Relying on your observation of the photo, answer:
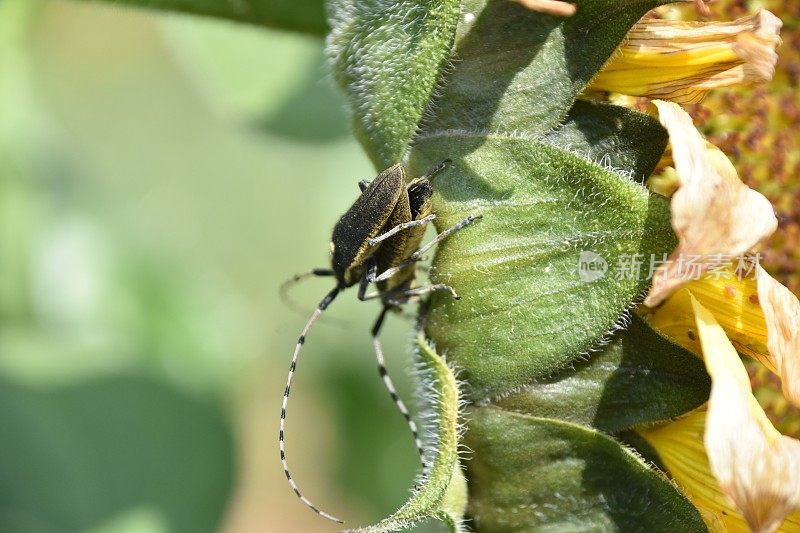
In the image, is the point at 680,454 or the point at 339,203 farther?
the point at 339,203

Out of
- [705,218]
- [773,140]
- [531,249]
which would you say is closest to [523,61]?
[531,249]

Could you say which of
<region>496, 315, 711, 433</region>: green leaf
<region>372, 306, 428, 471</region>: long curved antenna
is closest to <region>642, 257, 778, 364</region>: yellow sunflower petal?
<region>496, 315, 711, 433</region>: green leaf

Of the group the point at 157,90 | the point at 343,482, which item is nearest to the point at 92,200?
the point at 343,482

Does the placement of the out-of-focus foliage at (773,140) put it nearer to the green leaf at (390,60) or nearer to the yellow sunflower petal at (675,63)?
the yellow sunflower petal at (675,63)

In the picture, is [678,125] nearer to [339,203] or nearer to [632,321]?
[632,321]

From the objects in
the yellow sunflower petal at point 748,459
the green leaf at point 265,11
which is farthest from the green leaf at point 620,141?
the green leaf at point 265,11

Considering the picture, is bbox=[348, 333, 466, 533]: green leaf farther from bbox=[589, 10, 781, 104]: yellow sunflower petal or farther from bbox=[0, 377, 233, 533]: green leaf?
bbox=[0, 377, 233, 533]: green leaf

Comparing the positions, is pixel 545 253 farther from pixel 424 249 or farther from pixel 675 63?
pixel 675 63
